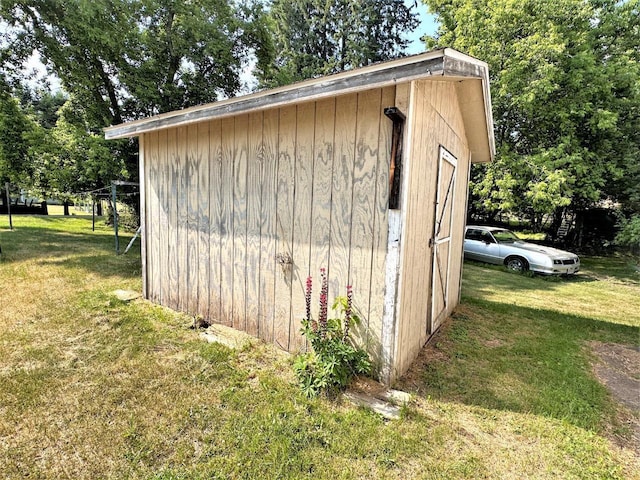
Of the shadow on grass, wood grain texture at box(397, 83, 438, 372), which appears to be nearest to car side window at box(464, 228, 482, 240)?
the shadow on grass

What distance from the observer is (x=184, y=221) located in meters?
4.00

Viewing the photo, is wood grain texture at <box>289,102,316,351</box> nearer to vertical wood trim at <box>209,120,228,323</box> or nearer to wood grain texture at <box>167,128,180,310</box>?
vertical wood trim at <box>209,120,228,323</box>

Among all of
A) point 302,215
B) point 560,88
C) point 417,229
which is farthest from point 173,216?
point 560,88

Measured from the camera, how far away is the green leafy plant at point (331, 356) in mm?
2463

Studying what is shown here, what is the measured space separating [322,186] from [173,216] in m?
2.35

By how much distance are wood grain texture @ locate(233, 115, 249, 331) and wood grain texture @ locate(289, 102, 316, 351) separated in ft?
2.22

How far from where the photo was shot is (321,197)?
2793 mm

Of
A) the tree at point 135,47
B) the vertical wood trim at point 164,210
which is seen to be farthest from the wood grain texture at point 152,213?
the tree at point 135,47

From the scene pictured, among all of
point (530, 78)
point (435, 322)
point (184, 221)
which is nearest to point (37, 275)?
point (184, 221)

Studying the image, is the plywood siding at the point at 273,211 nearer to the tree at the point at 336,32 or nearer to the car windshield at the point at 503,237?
the car windshield at the point at 503,237

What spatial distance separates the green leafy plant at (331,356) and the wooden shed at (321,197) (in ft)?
0.41

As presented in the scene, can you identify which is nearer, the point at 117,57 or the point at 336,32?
the point at 117,57

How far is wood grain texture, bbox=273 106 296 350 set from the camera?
2953 millimetres

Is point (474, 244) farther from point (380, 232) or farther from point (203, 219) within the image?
point (203, 219)
